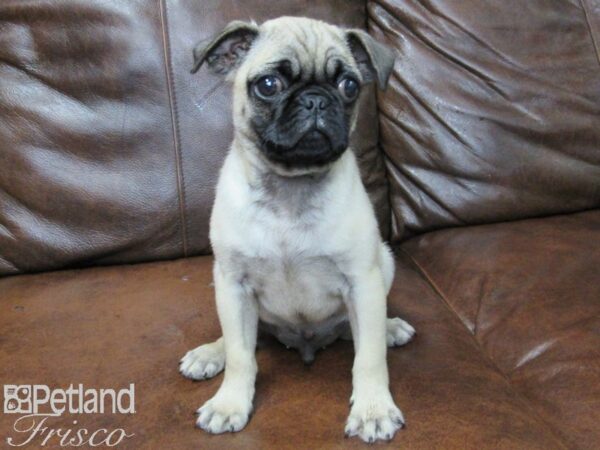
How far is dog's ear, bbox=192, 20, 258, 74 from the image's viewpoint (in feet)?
4.25

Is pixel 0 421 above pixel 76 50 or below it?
below

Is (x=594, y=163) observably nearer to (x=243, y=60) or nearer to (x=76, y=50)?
(x=243, y=60)

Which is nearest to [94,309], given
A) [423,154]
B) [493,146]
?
[423,154]

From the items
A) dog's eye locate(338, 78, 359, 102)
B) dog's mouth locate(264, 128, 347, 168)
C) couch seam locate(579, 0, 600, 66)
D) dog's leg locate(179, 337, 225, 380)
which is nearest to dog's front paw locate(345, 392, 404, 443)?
dog's leg locate(179, 337, 225, 380)

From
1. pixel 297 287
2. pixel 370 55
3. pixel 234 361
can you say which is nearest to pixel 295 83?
pixel 370 55

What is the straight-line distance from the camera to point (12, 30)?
1736mm

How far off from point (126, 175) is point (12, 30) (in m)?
0.46

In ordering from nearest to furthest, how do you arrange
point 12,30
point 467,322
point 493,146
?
1. point 467,322
2. point 12,30
3. point 493,146

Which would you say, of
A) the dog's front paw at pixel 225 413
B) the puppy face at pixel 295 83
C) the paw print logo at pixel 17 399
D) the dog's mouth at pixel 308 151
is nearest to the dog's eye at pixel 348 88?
the puppy face at pixel 295 83

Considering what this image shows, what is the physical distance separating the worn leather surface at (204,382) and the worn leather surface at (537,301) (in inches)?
1.5

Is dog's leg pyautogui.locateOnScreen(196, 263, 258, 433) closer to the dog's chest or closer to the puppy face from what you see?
the dog's chest

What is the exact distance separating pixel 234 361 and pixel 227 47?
0.62 metres

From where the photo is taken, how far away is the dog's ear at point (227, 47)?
1.29 m

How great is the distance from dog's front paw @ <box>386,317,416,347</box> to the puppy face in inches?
15.7
